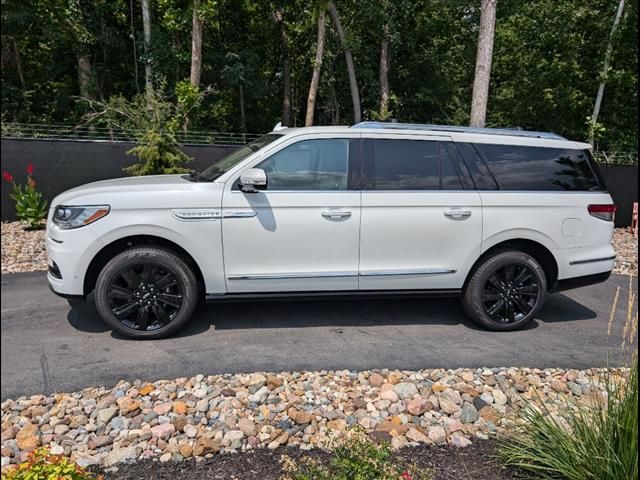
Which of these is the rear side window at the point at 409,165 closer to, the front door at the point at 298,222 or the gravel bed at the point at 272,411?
the front door at the point at 298,222

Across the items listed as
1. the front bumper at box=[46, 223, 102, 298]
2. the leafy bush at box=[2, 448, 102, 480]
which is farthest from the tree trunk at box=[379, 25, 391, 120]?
the leafy bush at box=[2, 448, 102, 480]

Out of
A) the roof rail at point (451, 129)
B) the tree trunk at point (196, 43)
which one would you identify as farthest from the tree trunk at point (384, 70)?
the roof rail at point (451, 129)

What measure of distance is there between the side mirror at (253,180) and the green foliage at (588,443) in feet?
8.40

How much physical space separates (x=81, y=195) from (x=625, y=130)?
69.3ft

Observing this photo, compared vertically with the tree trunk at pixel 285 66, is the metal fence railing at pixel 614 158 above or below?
below

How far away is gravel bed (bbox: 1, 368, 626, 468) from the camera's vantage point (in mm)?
2631

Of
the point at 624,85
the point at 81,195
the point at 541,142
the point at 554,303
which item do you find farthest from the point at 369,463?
the point at 624,85

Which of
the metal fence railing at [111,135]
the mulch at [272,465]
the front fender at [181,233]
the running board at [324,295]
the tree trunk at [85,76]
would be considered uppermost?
the tree trunk at [85,76]

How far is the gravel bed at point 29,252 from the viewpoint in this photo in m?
6.59

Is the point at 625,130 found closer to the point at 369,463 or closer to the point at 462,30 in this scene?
the point at 462,30

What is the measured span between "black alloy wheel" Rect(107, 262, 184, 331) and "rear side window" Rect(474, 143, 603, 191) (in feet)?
10.4

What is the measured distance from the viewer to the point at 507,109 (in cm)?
2289

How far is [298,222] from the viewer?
403 cm

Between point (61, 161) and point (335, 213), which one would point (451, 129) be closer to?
point (335, 213)
